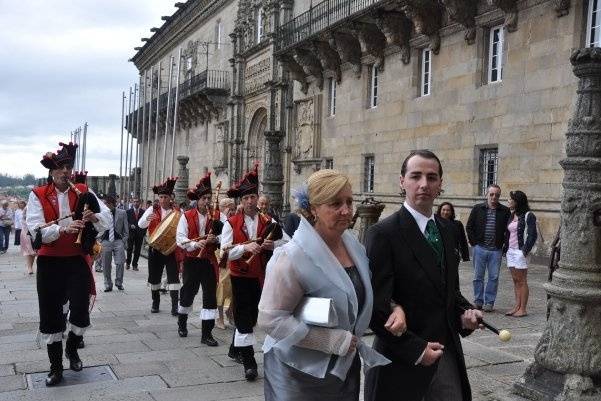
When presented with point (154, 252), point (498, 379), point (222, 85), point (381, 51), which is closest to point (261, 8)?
point (222, 85)

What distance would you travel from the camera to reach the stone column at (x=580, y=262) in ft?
14.3

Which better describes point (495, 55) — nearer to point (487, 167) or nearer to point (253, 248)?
point (487, 167)

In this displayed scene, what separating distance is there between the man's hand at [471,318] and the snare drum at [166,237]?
20.2 ft

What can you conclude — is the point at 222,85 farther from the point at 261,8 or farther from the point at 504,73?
the point at 504,73

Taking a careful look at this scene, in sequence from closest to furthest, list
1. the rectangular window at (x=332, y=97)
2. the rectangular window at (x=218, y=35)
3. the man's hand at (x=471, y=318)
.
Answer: the man's hand at (x=471, y=318), the rectangular window at (x=332, y=97), the rectangular window at (x=218, y=35)

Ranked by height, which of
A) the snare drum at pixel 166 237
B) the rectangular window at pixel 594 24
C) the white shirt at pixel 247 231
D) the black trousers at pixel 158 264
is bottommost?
the black trousers at pixel 158 264

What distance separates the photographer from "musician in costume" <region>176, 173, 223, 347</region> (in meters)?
7.48

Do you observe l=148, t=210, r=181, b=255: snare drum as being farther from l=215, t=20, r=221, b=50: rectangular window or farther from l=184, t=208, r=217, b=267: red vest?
l=215, t=20, r=221, b=50: rectangular window

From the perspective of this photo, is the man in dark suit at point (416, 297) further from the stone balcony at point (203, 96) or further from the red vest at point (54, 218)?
the stone balcony at point (203, 96)

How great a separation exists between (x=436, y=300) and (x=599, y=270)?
2.02 m

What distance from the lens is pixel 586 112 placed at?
4422 mm

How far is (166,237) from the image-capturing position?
29.0ft

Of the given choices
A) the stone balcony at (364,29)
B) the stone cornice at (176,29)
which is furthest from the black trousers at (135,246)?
the stone cornice at (176,29)

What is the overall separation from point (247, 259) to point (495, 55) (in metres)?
11.1
